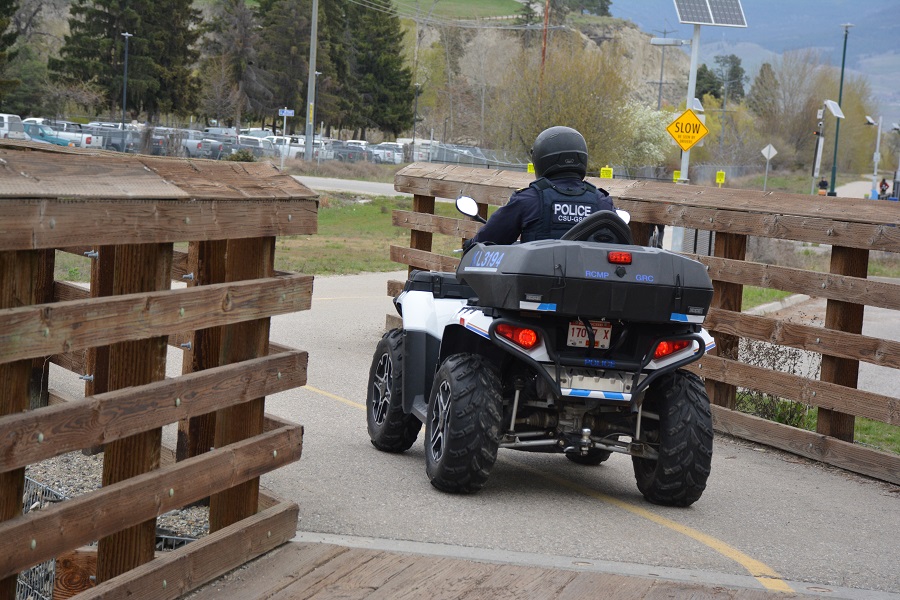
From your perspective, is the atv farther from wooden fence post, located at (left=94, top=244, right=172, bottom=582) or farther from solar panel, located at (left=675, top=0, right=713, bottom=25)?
solar panel, located at (left=675, top=0, right=713, bottom=25)

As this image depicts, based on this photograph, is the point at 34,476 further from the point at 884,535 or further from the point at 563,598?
the point at 884,535

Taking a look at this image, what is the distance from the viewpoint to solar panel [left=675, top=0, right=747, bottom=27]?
30.5 meters

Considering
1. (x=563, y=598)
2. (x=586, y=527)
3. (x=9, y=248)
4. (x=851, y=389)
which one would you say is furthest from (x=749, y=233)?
(x=9, y=248)

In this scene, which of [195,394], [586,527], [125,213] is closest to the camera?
[125,213]

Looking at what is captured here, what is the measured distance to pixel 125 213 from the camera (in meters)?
4.09

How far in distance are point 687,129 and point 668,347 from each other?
22909mm

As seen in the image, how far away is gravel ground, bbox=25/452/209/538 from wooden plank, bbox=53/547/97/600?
36cm

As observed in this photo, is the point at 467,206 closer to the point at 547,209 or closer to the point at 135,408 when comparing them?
the point at 547,209

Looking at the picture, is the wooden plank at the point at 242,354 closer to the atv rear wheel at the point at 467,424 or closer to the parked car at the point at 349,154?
the atv rear wheel at the point at 467,424

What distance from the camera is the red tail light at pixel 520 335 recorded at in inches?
237

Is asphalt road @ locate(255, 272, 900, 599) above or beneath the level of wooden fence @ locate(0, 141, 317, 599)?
beneath

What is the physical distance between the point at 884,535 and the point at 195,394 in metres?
3.95

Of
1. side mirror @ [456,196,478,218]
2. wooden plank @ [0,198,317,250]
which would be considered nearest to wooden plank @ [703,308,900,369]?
side mirror @ [456,196,478,218]

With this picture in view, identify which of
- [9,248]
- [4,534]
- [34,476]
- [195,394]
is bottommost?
[34,476]
